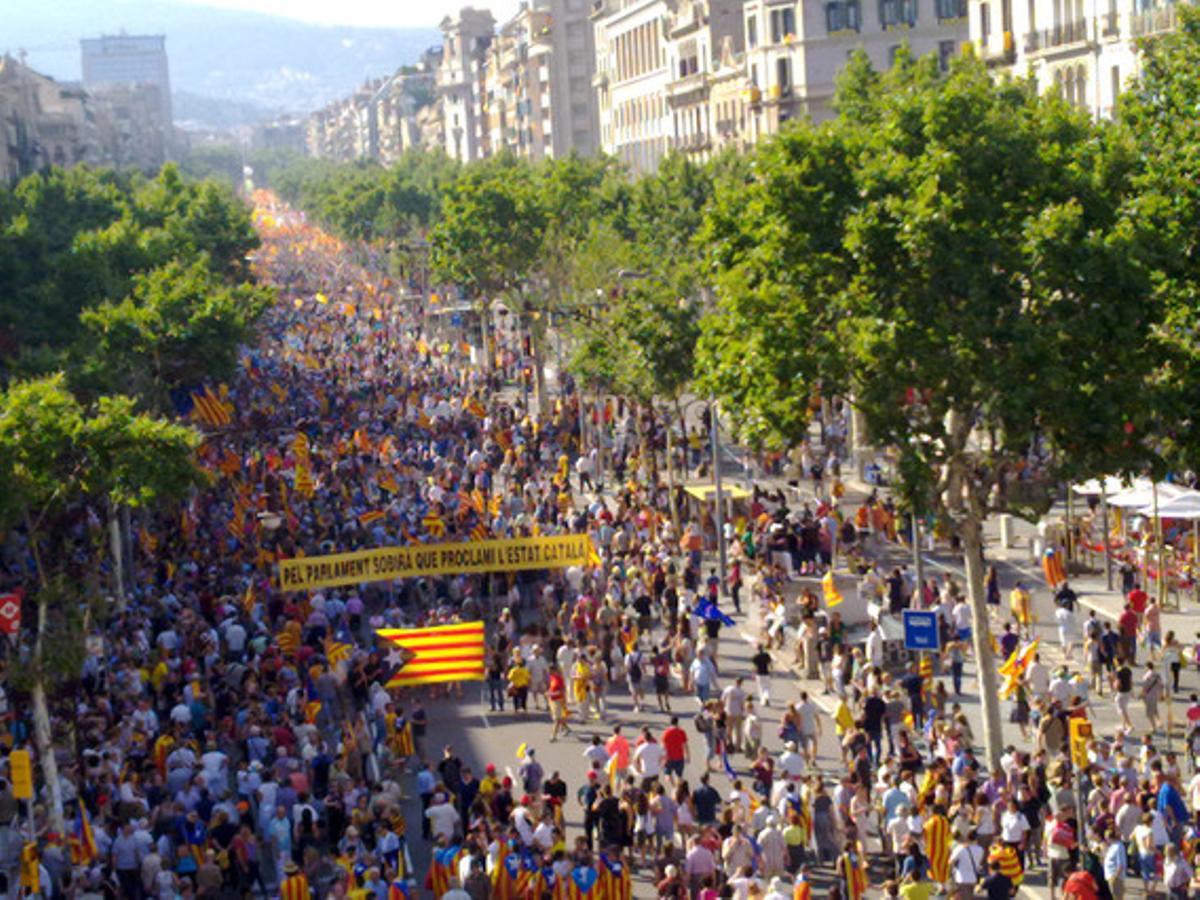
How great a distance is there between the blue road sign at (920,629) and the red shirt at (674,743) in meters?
3.46

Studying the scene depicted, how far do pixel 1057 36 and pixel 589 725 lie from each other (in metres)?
40.5

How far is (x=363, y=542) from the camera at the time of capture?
44.1 m

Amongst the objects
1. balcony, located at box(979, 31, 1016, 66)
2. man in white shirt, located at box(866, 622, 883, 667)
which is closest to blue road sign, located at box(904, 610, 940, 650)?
man in white shirt, located at box(866, 622, 883, 667)

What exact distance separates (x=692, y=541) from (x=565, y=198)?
41.8 meters

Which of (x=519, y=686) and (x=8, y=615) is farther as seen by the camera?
(x=519, y=686)

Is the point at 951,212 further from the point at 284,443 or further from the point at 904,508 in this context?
the point at 284,443

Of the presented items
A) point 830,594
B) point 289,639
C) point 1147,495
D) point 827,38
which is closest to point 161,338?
point 289,639

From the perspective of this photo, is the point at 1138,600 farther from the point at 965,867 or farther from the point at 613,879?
the point at 613,879

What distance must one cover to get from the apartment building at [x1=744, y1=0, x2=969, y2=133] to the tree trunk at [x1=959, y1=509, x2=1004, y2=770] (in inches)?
2419

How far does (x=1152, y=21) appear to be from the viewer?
58.9 meters

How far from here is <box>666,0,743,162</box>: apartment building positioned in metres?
107

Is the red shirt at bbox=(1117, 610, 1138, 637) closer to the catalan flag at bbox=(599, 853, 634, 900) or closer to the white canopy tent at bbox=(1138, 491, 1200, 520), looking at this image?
the white canopy tent at bbox=(1138, 491, 1200, 520)

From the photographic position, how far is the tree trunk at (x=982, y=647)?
27.6 meters

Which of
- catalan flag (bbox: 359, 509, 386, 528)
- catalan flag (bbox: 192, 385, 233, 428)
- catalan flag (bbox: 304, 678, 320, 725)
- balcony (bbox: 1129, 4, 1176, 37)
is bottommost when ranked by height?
catalan flag (bbox: 304, 678, 320, 725)
